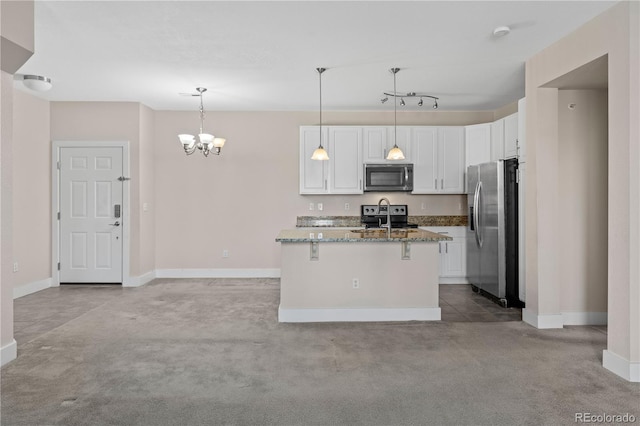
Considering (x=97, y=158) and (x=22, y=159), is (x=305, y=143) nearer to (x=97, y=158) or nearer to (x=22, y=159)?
(x=97, y=158)

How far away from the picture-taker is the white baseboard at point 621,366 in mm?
2701

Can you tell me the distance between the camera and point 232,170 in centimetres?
643

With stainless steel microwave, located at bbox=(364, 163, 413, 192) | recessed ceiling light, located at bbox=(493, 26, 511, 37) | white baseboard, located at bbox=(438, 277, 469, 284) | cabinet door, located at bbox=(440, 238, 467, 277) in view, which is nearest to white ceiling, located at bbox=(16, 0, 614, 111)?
recessed ceiling light, located at bbox=(493, 26, 511, 37)

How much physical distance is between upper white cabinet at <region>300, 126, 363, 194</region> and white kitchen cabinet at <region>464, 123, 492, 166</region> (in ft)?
5.30

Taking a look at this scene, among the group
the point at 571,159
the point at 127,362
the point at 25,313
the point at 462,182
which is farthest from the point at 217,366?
the point at 462,182

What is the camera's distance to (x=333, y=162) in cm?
610

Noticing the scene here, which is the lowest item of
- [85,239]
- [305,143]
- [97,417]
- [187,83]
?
[97,417]

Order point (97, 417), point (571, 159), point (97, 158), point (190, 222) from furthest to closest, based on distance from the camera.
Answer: point (190, 222) < point (97, 158) < point (571, 159) < point (97, 417)

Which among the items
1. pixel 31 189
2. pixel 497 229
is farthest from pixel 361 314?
pixel 31 189

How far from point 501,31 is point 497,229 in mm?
2335

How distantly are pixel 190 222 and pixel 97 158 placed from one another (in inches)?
64.1

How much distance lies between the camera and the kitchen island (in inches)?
163

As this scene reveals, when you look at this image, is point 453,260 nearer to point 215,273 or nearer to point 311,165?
point 311,165
